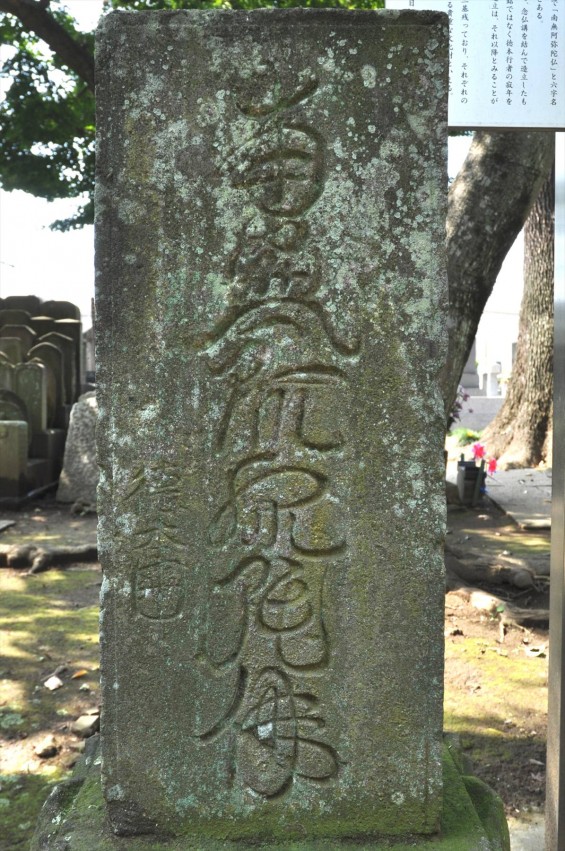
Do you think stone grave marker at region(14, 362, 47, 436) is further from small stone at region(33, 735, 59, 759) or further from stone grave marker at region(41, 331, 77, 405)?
small stone at region(33, 735, 59, 759)

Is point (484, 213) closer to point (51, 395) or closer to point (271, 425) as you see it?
point (271, 425)

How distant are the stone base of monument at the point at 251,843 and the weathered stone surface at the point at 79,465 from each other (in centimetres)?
677

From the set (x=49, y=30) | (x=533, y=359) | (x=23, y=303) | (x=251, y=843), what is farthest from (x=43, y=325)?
(x=251, y=843)

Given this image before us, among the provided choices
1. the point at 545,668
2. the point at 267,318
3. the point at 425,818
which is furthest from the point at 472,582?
the point at 267,318

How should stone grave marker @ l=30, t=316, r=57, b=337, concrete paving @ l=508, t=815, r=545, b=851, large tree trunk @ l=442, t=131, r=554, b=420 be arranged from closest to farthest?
1. concrete paving @ l=508, t=815, r=545, b=851
2. large tree trunk @ l=442, t=131, r=554, b=420
3. stone grave marker @ l=30, t=316, r=57, b=337

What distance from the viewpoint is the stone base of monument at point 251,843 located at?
6.18 ft

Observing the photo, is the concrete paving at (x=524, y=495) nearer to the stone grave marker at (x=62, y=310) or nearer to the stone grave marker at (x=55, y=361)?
the stone grave marker at (x=55, y=361)

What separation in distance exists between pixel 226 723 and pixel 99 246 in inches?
43.6

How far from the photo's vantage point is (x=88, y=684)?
4254 mm

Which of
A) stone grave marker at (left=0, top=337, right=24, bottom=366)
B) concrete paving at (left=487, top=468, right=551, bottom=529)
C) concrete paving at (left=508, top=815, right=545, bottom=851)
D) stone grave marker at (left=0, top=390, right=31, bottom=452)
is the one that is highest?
stone grave marker at (left=0, top=337, right=24, bottom=366)

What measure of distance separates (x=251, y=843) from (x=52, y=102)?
28.2 ft

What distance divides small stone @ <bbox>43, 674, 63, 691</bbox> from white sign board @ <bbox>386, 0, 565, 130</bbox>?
3208 millimetres

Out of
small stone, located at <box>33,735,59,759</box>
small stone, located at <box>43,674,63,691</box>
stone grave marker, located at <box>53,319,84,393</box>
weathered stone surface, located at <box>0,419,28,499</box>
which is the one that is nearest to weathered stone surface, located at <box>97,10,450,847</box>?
small stone, located at <box>33,735,59,759</box>

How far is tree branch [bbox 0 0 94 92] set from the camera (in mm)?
5785
